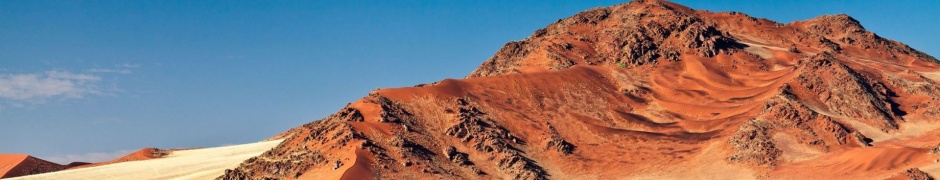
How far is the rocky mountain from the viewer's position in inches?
2275

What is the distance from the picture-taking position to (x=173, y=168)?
6994cm

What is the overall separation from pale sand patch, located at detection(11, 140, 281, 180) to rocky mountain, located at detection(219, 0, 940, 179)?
20.3 ft

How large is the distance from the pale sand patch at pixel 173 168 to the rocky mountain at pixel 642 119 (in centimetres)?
617

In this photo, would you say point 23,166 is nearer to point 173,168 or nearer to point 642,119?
point 173,168

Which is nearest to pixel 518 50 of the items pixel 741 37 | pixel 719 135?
pixel 741 37

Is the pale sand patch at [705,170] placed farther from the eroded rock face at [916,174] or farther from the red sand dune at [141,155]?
the red sand dune at [141,155]

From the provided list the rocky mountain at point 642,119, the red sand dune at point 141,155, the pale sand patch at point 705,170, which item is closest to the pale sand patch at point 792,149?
the rocky mountain at point 642,119

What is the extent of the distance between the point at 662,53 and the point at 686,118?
13.9 meters

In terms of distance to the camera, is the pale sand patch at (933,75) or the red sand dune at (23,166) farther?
the pale sand patch at (933,75)

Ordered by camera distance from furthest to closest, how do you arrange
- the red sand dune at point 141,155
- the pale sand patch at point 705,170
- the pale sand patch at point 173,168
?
1. the red sand dune at point 141,155
2. the pale sand patch at point 173,168
3. the pale sand patch at point 705,170

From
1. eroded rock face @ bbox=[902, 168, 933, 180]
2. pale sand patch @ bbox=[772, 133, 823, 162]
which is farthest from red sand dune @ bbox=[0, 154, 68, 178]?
eroded rock face @ bbox=[902, 168, 933, 180]

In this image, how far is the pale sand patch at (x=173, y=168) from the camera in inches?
2608

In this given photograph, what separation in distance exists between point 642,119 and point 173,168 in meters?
33.8

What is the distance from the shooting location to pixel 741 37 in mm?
96812
